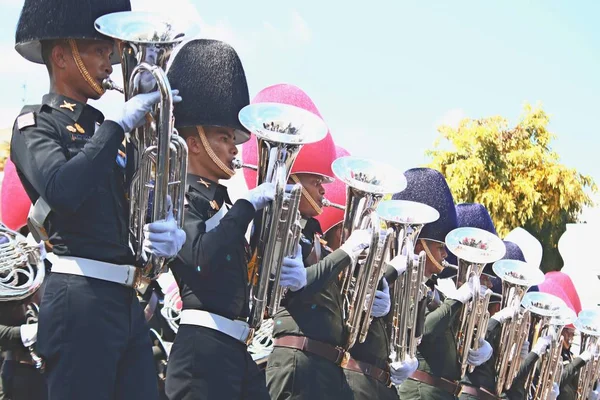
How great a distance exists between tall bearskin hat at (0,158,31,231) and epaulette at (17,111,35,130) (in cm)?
372

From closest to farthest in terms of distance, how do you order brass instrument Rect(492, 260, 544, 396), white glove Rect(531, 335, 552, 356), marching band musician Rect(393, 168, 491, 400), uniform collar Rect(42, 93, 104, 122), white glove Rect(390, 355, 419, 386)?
1. uniform collar Rect(42, 93, 104, 122)
2. white glove Rect(390, 355, 419, 386)
3. marching band musician Rect(393, 168, 491, 400)
4. brass instrument Rect(492, 260, 544, 396)
5. white glove Rect(531, 335, 552, 356)

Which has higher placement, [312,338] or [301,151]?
[301,151]

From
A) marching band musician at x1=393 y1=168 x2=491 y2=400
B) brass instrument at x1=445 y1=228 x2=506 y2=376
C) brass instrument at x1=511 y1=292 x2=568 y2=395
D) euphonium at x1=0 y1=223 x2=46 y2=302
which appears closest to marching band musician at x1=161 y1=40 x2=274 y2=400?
euphonium at x1=0 y1=223 x2=46 y2=302

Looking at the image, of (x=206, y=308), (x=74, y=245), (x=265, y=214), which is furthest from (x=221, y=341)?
(x=74, y=245)

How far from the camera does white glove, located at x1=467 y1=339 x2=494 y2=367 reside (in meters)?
7.98

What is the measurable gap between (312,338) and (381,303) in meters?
0.83

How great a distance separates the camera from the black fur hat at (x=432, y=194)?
8047mm

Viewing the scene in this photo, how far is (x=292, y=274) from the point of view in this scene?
5.01 m

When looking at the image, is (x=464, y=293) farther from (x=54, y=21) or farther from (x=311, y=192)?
(x=54, y=21)

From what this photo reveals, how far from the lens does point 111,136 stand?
3.77 meters

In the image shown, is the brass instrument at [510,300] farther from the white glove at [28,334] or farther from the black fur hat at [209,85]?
the white glove at [28,334]

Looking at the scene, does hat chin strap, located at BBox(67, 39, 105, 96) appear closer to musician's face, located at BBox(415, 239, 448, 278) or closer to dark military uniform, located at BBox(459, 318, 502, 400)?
musician's face, located at BBox(415, 239, 448, 278)

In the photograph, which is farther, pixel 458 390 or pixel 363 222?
pixel 458 390

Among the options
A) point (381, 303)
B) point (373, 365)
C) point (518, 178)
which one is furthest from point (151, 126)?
point (518, 178)
